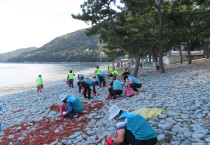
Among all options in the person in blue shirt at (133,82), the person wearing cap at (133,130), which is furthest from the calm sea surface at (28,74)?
the person wearing cap at (133,130)

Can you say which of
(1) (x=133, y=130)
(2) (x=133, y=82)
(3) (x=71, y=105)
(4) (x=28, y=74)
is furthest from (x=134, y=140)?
(4) (x=28, y=74)

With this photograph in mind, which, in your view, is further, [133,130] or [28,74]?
[28,74]

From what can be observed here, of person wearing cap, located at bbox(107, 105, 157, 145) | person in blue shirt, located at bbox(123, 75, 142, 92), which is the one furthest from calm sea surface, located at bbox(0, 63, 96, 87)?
person wearing cap, located at bbox(107, 105, 157, 145)

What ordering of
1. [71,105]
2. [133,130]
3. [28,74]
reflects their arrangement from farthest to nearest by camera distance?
[28,74] → [71,105] → [133,130]

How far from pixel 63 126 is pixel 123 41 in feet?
37.9

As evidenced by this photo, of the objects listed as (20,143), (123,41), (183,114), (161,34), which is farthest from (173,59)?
(20,143)

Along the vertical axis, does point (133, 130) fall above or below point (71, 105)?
above

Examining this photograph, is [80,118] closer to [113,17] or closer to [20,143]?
[20,143]

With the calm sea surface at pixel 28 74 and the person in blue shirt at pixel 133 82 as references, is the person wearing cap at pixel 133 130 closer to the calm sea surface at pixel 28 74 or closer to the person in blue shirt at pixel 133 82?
the person in blue shirt at pixel 133 82

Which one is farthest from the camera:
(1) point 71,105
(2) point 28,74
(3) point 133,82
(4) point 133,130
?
(2) point 28,74

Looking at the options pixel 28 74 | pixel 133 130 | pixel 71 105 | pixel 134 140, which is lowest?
pixel 28 74

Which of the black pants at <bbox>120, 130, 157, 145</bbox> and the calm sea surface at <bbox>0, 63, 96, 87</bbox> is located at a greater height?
the black pants at <bbox>120, 130, 157, 145</bbox>

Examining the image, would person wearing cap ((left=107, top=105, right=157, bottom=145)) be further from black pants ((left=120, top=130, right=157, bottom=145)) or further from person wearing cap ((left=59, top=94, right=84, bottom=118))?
person wearing cap ((left=59, top=94, right=84, bottom=118))

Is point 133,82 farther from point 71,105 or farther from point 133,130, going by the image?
point 133,130
